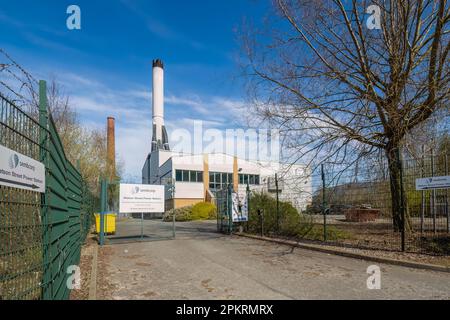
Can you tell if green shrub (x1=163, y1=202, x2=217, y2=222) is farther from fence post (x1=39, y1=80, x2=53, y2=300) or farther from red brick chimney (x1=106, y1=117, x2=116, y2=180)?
fence post (x1=39, y1=80, x2=53, y2=300)

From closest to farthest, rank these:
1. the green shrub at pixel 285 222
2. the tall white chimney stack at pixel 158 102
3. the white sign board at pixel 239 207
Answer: the green shrub at pixel 285 222, the white sign board at pixel 239 207, the tall white chimney stack at pixel 158 102

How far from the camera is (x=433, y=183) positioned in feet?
30.6

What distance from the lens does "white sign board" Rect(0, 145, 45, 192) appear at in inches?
103

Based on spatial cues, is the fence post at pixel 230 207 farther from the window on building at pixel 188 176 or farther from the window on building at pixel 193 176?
the window on building at pixel 193 176

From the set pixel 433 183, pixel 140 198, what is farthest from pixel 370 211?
pixel 140 198

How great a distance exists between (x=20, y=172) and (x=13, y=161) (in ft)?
0.69

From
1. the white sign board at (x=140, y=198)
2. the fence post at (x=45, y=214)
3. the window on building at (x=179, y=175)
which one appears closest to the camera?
the fence post at (x=45, y=214)

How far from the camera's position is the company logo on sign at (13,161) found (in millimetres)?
2740

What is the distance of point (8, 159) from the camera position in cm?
270

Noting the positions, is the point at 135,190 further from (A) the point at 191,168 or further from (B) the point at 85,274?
(A) the point at 191,168

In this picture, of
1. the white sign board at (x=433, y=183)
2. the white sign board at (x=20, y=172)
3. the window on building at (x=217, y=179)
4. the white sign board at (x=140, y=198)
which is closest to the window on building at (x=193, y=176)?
the window on building at (x=217, y=179)

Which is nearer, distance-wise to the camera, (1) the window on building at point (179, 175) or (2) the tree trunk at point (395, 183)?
(2) the tree trunk at point (395, 183)

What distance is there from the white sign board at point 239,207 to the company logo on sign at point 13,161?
1361 cm

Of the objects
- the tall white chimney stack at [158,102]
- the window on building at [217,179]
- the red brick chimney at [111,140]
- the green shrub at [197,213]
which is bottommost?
the green shrub at [197,213]
